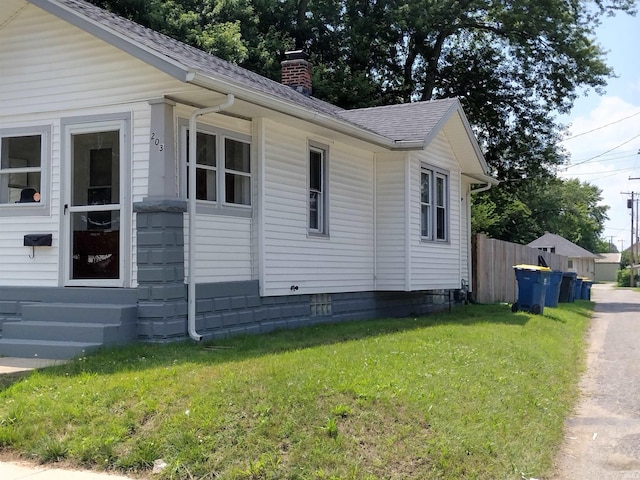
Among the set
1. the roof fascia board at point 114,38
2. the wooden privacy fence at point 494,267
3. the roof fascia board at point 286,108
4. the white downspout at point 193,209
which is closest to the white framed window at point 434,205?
the roof fascia board at point 286,108

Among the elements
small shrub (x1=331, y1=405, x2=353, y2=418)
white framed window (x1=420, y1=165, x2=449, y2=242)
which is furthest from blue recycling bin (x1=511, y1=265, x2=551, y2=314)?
small shrub (x1=331, y1=405, x2=353, y2=418)

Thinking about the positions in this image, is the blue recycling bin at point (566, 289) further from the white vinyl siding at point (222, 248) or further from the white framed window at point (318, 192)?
the white vinyl siding at point (222, 248)

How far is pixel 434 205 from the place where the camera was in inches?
595

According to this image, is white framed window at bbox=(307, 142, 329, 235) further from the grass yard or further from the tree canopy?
the tree canopy

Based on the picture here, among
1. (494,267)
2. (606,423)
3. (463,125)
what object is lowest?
(606,423)

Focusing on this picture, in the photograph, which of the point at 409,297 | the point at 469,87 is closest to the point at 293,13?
the point at 469,87

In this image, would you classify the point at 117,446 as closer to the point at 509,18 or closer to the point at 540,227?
the point at 509,18

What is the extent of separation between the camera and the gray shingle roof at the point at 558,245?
60081 millimetres

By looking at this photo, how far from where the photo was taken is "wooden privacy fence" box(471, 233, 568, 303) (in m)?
20.9

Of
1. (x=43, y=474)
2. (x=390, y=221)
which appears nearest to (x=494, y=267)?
(x=390, y=221)

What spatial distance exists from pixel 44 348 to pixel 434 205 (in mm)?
9136

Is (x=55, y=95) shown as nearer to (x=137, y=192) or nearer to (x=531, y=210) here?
(x=137, y=192)

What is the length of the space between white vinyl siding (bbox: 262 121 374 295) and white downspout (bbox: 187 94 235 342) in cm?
161

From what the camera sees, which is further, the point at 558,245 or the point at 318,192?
the point at 558,245
